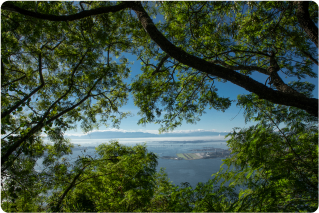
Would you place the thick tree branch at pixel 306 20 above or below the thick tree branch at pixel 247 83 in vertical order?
above

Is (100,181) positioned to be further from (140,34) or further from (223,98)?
(140,34)

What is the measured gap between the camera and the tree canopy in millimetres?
1753

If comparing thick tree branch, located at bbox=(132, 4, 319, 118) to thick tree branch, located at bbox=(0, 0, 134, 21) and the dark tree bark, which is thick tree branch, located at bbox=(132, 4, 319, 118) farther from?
thick tree branch, located at bbox=(0, 0, 134, 21)

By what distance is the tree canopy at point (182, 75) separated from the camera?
175 centimetres

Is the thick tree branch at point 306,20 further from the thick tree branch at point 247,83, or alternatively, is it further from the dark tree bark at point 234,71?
the thick tree branch at point 247,83

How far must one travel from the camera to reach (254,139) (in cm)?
173

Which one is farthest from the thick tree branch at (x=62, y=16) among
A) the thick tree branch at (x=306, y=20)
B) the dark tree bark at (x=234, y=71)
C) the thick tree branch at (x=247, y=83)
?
the thick tree branch at (x=306, y=20)

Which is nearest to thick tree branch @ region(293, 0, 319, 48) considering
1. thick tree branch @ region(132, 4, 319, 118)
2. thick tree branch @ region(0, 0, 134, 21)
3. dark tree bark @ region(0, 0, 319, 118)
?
dark tree bark @ region(0, 0, 319, 118)

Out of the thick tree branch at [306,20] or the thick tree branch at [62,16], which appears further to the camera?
the thick tree branch at [306,20]

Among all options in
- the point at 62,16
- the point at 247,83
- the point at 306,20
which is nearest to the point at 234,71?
the point at 247,83

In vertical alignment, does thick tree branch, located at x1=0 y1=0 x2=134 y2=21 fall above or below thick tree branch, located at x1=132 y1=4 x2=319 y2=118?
above

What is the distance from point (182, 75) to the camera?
4.91m

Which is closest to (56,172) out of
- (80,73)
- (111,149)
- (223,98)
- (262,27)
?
(111,149)

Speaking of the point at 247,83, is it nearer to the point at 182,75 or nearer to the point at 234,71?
the point at 234,71
